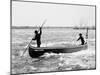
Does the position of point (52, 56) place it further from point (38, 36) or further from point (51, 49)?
point (38, 36)

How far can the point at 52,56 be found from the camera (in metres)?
2.53

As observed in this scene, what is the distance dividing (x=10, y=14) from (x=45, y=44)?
571mm

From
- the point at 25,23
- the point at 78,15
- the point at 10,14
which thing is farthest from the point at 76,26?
the point at 10,14

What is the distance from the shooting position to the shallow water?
239 cm

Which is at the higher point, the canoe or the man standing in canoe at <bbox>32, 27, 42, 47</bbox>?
the man standing in canoe at <bbox>32, 27, 42, 47</bbox>

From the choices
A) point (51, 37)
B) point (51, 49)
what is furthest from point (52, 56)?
point (51, 37)

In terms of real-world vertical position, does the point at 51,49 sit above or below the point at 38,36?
below

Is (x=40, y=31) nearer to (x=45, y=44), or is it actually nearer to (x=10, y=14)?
(x=45, y=44)

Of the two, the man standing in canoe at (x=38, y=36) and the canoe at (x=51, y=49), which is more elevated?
the man standing in canoe at (x=38, y=36)

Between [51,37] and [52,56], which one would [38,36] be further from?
[52,56]

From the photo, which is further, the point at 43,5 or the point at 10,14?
the point at 43,5

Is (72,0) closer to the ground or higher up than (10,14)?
higher up

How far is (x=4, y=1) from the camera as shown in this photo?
234 cm

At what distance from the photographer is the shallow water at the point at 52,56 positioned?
7.83 feet
